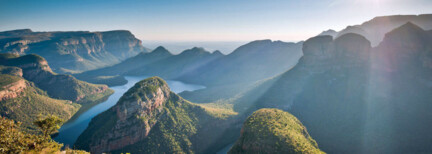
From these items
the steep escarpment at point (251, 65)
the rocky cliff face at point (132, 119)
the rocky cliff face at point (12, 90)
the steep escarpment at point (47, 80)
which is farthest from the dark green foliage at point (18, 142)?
the steep escarpment at point (251, 65)

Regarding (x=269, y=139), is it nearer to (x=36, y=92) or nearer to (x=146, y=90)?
(x=146, y=90)

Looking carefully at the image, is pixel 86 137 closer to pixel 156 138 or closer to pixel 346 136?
pixel 156 138

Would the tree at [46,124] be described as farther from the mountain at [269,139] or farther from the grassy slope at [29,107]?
the grassy slope at [29,107]

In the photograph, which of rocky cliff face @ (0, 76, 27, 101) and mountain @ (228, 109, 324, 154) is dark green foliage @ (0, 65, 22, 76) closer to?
rocky cliff face @ (0, 76, 27, 101)

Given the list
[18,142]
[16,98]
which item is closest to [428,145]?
[18,142]

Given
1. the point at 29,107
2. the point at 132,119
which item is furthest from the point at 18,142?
the point at 29,107

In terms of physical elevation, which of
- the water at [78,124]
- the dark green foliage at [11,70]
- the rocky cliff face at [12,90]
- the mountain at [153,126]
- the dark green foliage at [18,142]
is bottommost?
the water at [78,124]
